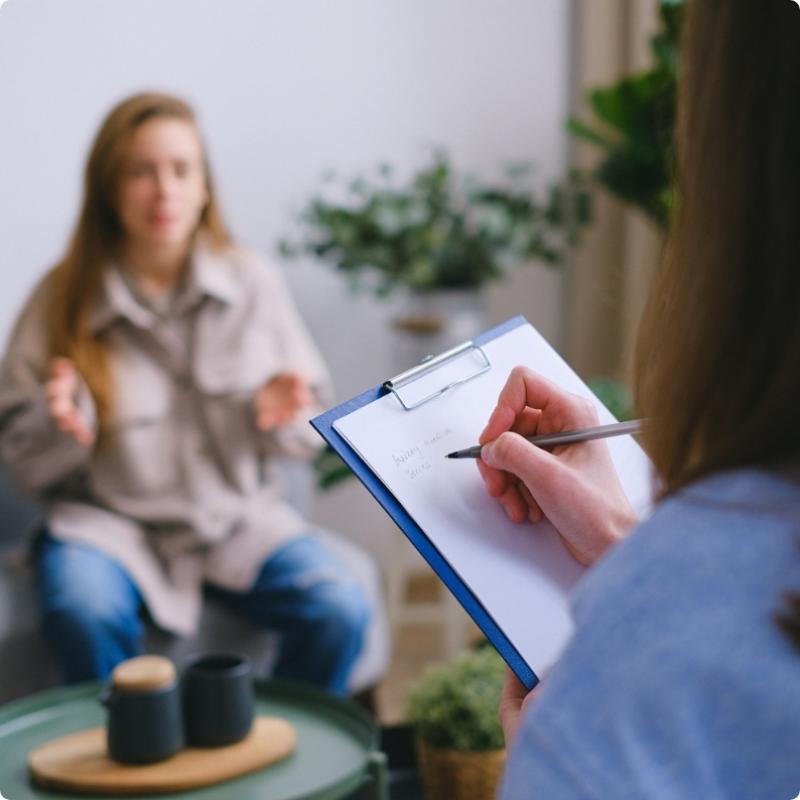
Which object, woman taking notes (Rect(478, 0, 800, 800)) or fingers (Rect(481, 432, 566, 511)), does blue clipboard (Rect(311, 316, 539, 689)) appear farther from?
woman taking notes (Rect(478, 0, 800, 800))

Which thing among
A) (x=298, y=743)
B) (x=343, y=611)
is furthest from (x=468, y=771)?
(x=343, y=611)

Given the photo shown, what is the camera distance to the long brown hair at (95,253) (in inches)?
78.3

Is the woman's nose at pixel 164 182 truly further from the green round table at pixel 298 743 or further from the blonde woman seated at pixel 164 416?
the green round table at pixel 298 743

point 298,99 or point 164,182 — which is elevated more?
point 298,99

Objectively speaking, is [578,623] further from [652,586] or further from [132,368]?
[132,368]

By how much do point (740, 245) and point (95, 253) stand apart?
1.75 metres

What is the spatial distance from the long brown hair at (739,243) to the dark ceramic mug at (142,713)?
0.92 m

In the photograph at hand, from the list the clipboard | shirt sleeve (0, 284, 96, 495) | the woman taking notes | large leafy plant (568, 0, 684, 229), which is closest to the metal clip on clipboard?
the clipboard

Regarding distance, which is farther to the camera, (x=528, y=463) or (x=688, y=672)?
(x=528, y=463)

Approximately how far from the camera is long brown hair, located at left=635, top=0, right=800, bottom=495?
1.38 feet

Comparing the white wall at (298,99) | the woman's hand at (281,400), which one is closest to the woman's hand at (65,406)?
the woman's hand at (281,400)

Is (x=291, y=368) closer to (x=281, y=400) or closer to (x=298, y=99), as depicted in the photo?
(x=281, y=400)

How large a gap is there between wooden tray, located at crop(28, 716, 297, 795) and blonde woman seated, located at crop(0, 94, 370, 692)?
0.56m

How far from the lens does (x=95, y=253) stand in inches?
80.0
